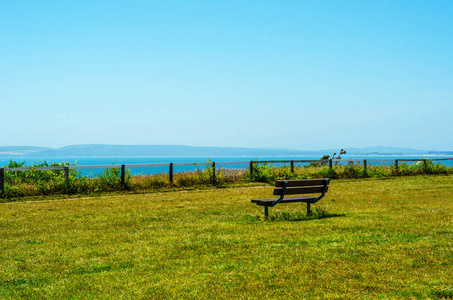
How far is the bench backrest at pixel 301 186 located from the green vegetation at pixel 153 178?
9.17 metres

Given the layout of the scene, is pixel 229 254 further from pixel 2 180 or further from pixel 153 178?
pixel 153 178

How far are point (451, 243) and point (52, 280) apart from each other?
6.08 m

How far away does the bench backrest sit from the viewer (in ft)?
34.5

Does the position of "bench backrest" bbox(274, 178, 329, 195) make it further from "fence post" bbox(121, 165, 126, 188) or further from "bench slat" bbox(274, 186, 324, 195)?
"fence post" bbox(121, 165, 126, 188)

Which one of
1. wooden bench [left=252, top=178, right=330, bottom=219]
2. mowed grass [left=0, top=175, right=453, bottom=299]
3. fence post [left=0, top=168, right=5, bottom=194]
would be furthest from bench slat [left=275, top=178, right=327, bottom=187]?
fence post [left=0, top=168, right=5, bottom=194]

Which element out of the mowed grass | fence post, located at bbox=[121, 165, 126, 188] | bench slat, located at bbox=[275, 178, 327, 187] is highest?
bench slat, located at bbox=[275, 178, 327, 187]

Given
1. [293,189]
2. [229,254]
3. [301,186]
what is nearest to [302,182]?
[301,186]

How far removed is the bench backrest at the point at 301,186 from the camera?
10508 mm

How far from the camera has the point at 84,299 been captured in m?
4.99

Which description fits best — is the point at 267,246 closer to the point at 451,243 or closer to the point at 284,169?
the point at 451,243

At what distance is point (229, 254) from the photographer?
6.80m

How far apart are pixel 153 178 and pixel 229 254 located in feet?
43.7

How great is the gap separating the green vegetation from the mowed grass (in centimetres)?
556

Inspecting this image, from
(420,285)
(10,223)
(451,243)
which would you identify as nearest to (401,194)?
(451,243)
